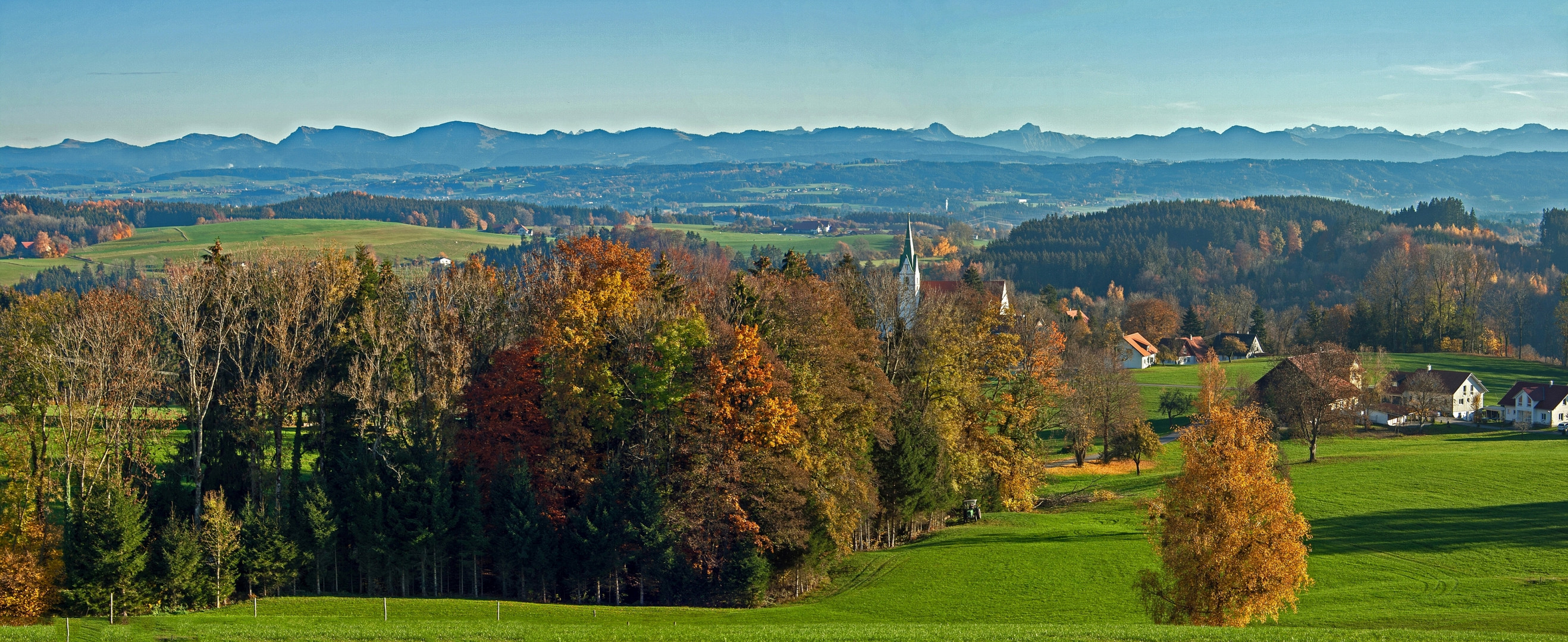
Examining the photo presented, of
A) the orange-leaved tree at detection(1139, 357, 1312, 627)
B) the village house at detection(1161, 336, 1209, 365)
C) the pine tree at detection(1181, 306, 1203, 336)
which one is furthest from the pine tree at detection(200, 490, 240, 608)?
the pine tree at detection(1181, 306, 1203, 336)

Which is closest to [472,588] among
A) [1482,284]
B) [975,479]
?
[975,479]

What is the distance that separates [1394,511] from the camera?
45.2m

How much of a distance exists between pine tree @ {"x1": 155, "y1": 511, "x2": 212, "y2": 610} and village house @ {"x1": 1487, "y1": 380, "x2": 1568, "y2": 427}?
3083 inches

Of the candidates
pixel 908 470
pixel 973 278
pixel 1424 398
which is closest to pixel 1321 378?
pixel 1424 398

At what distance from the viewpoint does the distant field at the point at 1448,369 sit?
283 ft

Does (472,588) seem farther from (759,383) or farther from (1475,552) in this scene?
(1475,552)

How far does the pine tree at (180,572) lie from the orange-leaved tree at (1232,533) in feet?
94.5

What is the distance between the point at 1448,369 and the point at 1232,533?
80.3m

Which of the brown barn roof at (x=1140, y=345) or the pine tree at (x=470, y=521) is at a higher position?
the pine tree at (x=470, y=521)

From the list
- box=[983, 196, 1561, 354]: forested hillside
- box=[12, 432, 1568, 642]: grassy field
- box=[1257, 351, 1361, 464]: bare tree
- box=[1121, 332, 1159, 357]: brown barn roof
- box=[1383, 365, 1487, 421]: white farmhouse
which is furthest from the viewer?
box=[983, 196, 1561, 354]: forested hillside

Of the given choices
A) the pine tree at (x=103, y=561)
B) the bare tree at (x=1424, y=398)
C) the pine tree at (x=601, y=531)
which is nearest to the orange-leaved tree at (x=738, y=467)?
the pine tree at (x=601, y=531)

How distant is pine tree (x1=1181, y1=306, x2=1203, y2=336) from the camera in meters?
124

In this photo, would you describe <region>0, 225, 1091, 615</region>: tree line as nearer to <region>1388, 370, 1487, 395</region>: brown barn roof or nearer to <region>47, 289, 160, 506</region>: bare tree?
<region>47, 289, 160, 506</region>: bare tree

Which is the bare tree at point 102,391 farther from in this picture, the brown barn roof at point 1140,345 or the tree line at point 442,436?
the brown barn roof at point 1140,345
